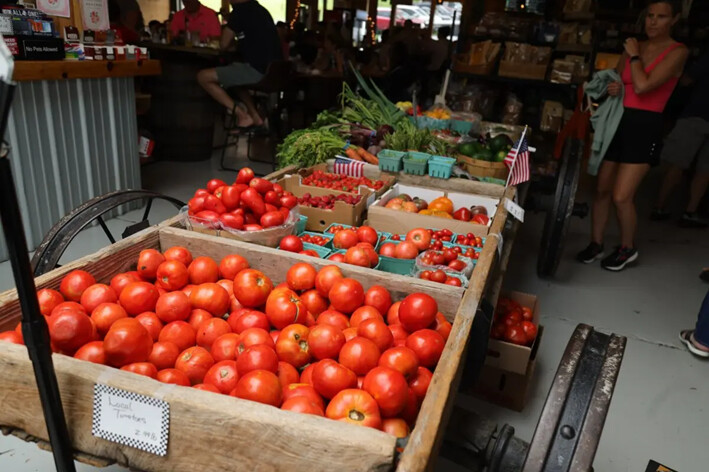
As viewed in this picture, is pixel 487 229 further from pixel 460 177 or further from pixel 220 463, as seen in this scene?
pixel 220 463

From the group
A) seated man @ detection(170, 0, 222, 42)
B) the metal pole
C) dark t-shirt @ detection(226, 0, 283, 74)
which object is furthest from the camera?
seated man @ detection(170, 0, 222, 42)

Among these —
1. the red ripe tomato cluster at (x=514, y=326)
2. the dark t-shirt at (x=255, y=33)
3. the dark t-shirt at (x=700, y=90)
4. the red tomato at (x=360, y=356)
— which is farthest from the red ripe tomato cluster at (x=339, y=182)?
the dark t-shirt at (x=700, y=90)

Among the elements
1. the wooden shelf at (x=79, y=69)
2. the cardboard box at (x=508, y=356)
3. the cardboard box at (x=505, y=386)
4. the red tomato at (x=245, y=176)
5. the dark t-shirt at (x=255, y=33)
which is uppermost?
the dark t-shirt at (x=255, y=33)

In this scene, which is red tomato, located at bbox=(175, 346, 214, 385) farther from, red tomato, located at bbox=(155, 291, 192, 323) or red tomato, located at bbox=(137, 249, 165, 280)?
red tomato, located at bbox=(137, 249, 165, 280)

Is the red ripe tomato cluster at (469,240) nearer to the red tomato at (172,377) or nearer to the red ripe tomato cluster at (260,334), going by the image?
the red ripe tomato cluster at (260,334)

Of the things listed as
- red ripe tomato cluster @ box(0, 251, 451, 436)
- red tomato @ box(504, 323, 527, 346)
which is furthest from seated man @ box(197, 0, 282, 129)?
red ripe tomato cluster @ box(0, 251, 451, 436)

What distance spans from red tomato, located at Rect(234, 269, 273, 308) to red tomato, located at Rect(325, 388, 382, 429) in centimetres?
53

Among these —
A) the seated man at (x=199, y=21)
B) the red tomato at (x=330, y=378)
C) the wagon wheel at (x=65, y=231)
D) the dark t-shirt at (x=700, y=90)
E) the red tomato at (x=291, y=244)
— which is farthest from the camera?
the seated man at (x=199, y=21)

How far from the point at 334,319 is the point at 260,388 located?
43 centimetres

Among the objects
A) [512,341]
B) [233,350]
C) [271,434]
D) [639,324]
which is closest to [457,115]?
[639,324]

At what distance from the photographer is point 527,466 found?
1083 millimetres

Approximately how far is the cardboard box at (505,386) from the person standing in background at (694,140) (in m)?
3.56

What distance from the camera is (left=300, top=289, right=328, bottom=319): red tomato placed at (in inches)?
64.1

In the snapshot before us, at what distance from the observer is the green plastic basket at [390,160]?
10.3 ft
